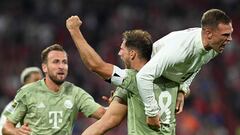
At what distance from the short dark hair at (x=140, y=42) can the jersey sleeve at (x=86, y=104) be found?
1.46m

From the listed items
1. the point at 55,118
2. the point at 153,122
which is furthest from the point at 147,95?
the point at 55,118

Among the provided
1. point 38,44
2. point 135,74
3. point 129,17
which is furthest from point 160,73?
point 129,17

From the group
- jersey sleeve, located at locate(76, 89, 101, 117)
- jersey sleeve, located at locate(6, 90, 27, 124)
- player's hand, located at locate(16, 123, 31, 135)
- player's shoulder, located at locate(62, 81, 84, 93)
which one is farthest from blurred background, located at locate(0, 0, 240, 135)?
player's hand, located at locate(16, 123, 31, 135)

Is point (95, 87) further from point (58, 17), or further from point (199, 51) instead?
point (199, 51)

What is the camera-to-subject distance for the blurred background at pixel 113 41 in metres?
14.4

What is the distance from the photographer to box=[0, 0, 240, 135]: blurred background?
14.4 m

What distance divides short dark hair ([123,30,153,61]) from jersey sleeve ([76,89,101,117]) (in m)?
1.46

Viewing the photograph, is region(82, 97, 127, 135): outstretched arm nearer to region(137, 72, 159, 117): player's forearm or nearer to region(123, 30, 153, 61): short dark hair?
region(137, 72, 159, 117): player's forearm

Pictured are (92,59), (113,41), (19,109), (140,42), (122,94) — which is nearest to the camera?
(92,59)

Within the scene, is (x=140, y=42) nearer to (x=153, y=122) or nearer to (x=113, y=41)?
(x=153, y=122)

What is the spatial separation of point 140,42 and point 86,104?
159cm

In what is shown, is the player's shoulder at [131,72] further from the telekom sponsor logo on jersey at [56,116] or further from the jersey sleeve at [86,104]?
the telekom sponsor logo on jersey at [56,116]

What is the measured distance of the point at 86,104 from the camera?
733 centimetres

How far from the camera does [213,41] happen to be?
5.94m
